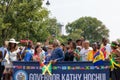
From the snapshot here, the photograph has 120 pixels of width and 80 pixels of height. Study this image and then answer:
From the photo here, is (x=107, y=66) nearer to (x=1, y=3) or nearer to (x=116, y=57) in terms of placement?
(x=116, y=57)

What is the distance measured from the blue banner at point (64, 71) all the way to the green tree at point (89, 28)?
11120cm

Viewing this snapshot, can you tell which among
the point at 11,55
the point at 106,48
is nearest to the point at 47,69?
the point at 11,55

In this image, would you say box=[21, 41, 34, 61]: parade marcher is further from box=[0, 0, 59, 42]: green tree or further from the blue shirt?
box=[0, 0, 59, 42]: green tree

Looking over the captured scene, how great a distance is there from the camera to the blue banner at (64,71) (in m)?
13.4

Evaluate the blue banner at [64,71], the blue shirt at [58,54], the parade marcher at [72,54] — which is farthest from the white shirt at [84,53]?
the blue banner at [64,71]

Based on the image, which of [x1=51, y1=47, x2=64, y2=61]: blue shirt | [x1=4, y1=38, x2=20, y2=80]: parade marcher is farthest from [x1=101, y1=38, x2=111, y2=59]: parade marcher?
[x1=4, y1=38, x2=20, y2=80]: parade marcher

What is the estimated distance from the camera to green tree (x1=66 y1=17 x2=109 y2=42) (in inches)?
5030

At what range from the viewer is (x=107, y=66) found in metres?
13.4

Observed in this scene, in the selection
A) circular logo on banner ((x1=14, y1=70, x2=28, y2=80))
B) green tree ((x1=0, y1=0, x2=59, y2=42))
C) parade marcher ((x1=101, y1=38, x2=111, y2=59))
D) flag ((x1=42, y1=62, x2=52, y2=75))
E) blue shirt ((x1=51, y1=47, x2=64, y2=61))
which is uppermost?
green tree ((x1=0, y1=0, x2=59, y2=42))

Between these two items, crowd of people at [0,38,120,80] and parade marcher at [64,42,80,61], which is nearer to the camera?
crowd of people at [0,38,120,80]

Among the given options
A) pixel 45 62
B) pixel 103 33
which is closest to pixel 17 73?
pixel 45 62

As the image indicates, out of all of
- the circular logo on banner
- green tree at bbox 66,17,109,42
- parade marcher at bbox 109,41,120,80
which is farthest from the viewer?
green tree at bbox 66,17,109,42

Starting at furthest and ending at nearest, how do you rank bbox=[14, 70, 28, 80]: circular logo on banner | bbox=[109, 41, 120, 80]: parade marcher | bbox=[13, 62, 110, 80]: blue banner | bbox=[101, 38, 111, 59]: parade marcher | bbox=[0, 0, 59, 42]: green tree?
bbox=[0, 0, 59, 42]: green tree → bbox=[101, 38, 111, 59]: parade marcher → bbox=[14, 70, 28, 80]: circular logo on banner → bbox=[109, 41, 120, 80]: parade marcher → bbox=[13, 62, 110, 80]: blue banner

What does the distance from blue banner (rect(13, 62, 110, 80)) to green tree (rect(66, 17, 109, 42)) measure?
111 m
